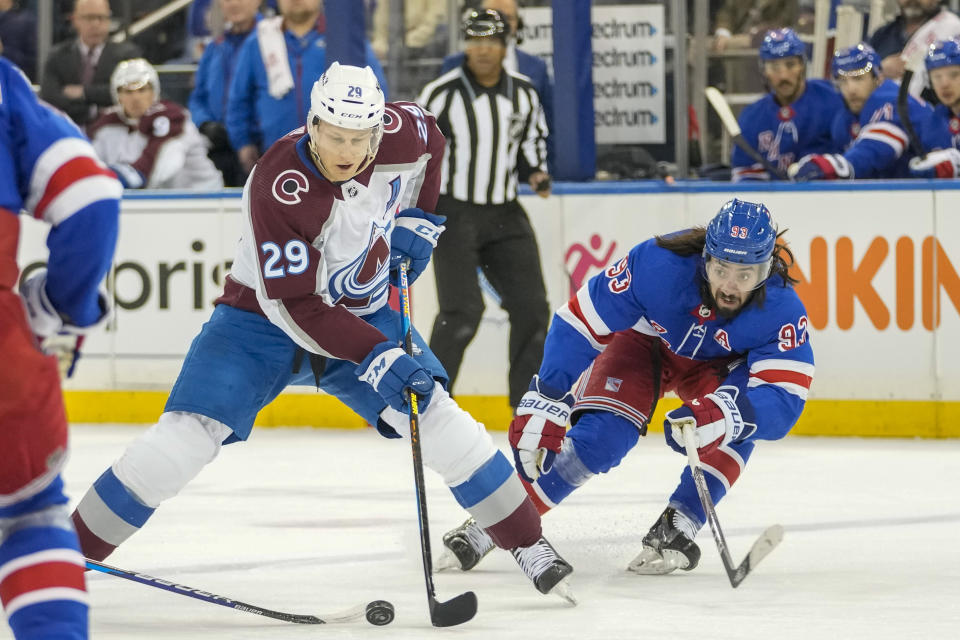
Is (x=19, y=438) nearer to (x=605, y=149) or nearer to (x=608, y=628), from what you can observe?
(x=608, y=628)

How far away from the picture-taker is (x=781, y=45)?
6.31 metres

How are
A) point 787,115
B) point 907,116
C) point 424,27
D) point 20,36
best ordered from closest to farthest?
1. point 907,116
2. point 787,115
3. point 424,27
4. point 20,36

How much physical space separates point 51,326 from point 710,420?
165 cm

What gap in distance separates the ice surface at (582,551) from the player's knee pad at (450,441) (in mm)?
302

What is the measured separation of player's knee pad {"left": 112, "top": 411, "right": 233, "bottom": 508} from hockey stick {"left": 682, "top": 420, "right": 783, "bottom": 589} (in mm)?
999

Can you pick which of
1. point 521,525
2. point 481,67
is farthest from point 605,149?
point 521,525

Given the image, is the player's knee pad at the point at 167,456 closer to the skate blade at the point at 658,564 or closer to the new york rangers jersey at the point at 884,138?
the skate blade at the point at 658,564

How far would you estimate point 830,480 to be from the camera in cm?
518

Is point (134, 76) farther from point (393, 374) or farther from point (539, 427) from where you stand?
point (393, 374)

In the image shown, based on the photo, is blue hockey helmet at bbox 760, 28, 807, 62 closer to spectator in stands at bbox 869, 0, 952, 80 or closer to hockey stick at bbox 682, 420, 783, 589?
spectator in stands at bbox 869, 0, 952, 80

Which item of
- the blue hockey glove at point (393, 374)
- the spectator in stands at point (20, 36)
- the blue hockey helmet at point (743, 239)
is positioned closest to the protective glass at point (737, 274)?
the blue hockey helmet at point (743, 239)

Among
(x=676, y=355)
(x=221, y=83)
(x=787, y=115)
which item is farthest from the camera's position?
(x=221, y=83)

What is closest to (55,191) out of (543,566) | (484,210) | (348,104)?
(348,104)

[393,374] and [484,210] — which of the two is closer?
[393,374]
